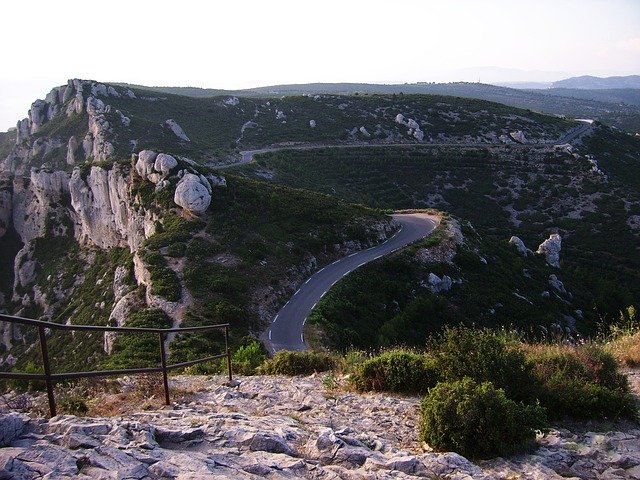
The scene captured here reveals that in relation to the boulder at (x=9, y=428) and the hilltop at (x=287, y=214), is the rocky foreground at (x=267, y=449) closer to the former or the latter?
the boulder at (x=9, y=428)

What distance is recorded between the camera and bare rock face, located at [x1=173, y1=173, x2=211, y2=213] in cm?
3962

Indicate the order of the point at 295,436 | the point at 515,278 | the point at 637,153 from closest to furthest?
the point at 295,436, the point at 515,278, the point at 637,153

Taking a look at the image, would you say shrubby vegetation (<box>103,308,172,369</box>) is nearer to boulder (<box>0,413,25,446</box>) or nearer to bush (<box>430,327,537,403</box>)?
boulder (<box>0,413,25,446</box>)

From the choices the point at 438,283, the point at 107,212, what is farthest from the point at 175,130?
the point at 438,283

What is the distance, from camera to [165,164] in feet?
143

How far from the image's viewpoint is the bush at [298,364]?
40.4 feet

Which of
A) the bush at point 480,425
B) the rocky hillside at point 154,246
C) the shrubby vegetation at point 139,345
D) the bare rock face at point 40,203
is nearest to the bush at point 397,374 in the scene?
the bush at point 480,425

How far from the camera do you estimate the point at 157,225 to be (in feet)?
132

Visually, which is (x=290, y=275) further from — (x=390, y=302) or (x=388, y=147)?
Result: (x=388, y=147)

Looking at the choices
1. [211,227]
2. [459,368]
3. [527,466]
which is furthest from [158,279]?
[527,466]

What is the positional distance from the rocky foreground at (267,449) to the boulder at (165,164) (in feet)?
125

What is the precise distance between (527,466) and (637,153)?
4785 inches

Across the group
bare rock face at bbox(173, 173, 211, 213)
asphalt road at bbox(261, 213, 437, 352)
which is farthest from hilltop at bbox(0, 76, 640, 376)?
asphalt road at bbox(261, 213, 437, 352)

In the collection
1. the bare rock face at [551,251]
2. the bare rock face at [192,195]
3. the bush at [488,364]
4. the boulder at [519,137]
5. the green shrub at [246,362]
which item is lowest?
the bare rock face at [551,251]
